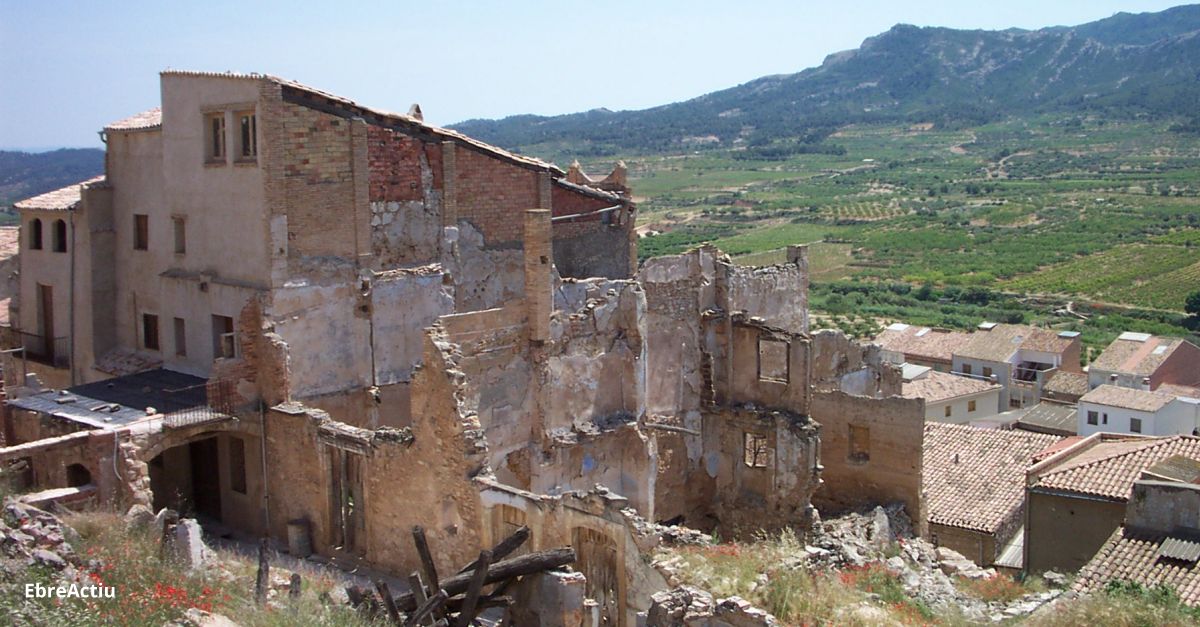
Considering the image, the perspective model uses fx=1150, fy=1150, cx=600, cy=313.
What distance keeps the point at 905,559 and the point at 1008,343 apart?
119 ft

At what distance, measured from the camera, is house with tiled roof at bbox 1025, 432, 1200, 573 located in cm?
2305

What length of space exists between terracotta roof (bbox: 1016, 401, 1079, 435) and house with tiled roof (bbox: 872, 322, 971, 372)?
834cm

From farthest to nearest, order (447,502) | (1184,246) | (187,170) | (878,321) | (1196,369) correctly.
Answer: (1184,246) → (878,321) → (1196,369) → (187,170) → (447,502)

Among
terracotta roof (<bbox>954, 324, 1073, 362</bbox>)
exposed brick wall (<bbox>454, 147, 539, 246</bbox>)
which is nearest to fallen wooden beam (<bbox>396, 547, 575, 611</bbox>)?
exposed brick wall (<bbox>454, 147, 539, 246</bbox>)

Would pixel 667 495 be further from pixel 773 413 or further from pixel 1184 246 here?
pixel 1184 246

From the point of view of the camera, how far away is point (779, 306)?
26281mm

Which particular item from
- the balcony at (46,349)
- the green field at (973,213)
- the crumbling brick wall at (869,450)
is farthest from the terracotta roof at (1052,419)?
the balcony at (46,349)

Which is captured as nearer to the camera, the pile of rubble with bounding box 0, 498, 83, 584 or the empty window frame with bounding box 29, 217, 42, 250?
the pile of rubble with bounding box 0, 498, 83, 584

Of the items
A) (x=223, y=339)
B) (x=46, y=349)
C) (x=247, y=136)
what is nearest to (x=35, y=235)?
(x=46, y=349)

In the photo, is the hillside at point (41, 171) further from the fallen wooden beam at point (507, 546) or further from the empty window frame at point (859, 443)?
the fallen wooden beam at point (507, 546)

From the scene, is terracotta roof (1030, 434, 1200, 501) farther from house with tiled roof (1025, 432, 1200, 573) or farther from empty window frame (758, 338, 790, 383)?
empty window frame (758, 338, 790, 383)

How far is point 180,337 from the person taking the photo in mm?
22312

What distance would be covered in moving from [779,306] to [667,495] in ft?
18.4

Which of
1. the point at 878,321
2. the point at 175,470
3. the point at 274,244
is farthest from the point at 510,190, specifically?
the point at 878,321
